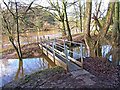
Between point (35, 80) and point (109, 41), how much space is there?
13.9ft

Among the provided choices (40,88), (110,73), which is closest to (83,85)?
(40,88)

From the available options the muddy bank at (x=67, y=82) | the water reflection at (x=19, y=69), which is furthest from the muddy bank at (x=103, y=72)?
the water reflection at (x=19, y=69)

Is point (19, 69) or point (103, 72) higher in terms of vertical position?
point (103, 72)

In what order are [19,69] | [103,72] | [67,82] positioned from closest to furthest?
1. [67,82]
2. [103,72]
3. [19,69]

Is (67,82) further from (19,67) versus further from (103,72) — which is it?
(19,67)

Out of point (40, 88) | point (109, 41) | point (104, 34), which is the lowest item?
point (40, 88)

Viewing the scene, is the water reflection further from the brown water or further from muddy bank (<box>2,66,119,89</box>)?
muddy bank (<box>2,66,119,89</box>)

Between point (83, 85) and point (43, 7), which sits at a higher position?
point (43, 7)

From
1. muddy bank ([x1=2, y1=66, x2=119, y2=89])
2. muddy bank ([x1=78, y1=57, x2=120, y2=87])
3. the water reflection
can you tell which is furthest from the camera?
the water reflection

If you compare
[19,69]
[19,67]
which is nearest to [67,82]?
[19,69]

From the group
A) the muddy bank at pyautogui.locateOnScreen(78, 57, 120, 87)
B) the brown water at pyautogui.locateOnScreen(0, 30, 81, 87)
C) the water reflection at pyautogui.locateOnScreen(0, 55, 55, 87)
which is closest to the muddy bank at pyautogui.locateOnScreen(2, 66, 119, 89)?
the muddy bank at pyautogui.locateOnScreen(78, 57, 120, 87)

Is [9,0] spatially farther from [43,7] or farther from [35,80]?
[35,80]

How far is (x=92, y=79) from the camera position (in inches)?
134

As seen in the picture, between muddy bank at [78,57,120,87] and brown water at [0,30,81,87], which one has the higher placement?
muddy bank at [78,57,120,87]
